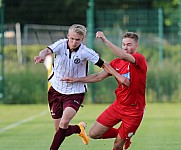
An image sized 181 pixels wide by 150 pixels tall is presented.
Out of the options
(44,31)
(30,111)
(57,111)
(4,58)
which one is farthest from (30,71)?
(57,111)

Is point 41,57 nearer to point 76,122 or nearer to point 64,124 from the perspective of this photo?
point 64,124

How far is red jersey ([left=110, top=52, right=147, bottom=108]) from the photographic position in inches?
364

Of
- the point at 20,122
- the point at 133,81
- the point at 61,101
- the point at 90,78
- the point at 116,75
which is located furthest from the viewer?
the point at 20,122

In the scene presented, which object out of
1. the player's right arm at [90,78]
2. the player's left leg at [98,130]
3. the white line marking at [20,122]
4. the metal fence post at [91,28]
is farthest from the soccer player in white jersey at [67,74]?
the metal fence post at [91,28]

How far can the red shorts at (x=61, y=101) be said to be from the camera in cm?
994

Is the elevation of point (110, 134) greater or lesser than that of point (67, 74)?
lesser

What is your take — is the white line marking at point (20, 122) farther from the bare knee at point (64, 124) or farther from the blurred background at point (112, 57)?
the bare knee at point (64, 124)

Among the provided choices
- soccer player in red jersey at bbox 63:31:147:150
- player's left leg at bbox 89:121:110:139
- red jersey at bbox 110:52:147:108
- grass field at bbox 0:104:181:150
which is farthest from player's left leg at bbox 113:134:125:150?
grass field at bbox 0:104:181:150

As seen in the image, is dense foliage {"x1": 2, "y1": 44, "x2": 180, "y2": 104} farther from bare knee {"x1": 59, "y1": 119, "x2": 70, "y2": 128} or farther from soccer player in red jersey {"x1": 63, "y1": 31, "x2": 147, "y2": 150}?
soccer player in red jersey {"x1": 63, "y1": 31, "x2": 147, "y2": 150}

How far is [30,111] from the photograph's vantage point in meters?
20.2

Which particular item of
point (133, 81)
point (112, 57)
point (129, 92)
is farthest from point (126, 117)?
point (112, 57)

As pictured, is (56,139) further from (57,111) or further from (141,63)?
(141,63)

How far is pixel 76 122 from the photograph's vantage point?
16156 mm

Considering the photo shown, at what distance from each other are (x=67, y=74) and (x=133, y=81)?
1.12 meters
